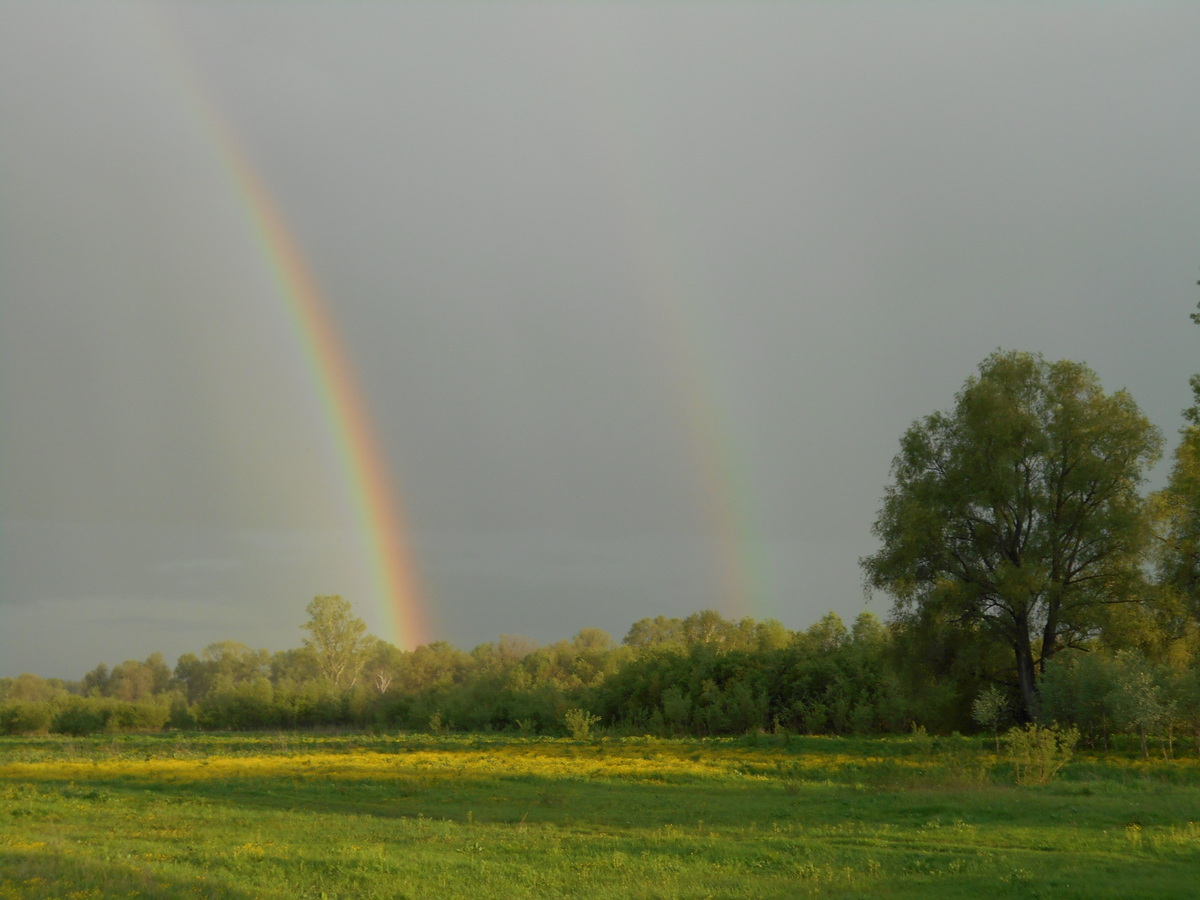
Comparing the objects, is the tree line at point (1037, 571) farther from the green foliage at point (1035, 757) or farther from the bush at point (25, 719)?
the bush at point (25, 719)

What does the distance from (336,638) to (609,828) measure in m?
111

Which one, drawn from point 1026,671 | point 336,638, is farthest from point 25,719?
point 1026,671

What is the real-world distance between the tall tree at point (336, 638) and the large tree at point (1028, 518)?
9700cm

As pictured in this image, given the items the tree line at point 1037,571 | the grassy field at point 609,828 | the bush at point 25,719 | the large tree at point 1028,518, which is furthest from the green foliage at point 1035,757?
the bush at point 25,719

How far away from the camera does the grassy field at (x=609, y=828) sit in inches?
549

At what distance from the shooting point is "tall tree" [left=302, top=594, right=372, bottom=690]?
123 m

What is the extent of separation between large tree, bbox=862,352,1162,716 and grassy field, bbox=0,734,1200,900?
6.84m

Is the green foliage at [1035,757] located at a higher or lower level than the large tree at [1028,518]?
lower

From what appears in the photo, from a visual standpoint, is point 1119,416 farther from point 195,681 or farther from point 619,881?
point 195,681

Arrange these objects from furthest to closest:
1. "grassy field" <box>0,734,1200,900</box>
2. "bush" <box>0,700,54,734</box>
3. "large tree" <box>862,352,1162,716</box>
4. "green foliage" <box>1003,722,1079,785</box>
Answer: "bush" <box>0,700,54,734</box>
"large tree" <box>862,352,1162,716</box>
"green foliage" <box>1003,722,1079,785</box>
"grassy field" <box>0,734,1200,900</box>

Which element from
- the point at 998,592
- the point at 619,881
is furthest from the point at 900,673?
the point at 619,881

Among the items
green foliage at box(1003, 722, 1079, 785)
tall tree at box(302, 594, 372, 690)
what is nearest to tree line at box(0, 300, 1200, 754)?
green foliage at box(1003, 722, 1079, 785)

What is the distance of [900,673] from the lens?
42.5m

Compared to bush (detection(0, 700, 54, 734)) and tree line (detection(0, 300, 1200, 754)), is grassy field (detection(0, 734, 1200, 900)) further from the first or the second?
bush (detection(0, 700, 54, 734))
